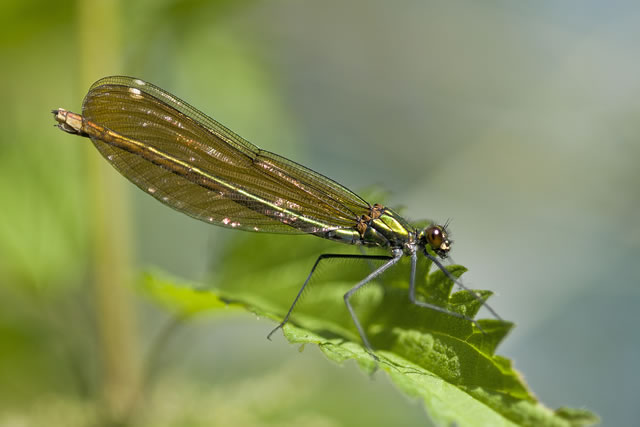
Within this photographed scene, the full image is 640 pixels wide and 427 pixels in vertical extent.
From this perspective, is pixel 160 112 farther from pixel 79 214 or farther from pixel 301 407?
pixel 301 407

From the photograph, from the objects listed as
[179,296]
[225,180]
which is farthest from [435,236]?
[179,296]

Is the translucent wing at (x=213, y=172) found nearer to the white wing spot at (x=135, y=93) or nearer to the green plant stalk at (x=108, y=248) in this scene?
the white wing spot at (x=135, y=93)

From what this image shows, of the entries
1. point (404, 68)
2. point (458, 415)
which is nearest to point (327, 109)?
point (404, 68)

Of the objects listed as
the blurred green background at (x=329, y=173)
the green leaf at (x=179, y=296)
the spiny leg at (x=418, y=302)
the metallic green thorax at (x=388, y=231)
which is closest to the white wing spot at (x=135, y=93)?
the blurred green background at (x=329, y=173)

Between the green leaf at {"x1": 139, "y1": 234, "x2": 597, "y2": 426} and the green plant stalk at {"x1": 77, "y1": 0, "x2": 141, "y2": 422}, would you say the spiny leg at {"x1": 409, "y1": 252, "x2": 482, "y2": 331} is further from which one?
the green plant stalk at {"x1": 77, "y1": 0, "x2": 141, "y2": 422}

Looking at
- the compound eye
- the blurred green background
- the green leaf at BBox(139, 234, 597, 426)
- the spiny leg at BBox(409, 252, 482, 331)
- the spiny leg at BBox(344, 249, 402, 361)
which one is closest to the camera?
the green leaf at BBox(139, 234, 597, 426)

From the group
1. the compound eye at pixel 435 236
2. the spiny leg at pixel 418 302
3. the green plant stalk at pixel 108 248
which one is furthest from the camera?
the compound eye at pixel 435 236

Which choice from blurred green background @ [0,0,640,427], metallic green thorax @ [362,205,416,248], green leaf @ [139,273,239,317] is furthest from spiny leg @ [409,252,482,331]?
green leaf @ [139,273,239,317]
